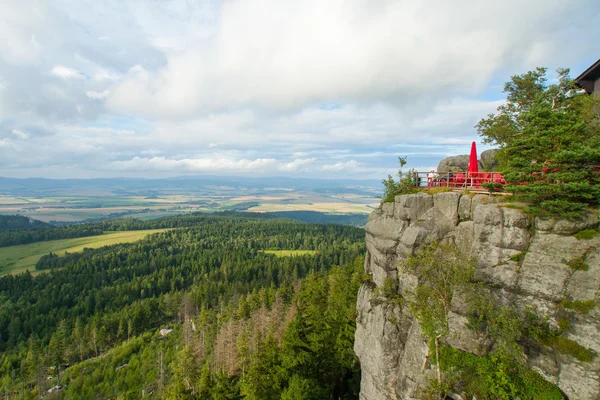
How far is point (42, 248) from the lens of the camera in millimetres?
170625

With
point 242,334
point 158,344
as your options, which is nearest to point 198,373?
point 242,334

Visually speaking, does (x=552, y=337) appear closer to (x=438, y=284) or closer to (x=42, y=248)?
(x=438, y=284)

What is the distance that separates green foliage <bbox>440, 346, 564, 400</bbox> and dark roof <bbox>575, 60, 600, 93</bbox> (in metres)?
28.8

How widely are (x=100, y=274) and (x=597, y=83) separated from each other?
482 ft

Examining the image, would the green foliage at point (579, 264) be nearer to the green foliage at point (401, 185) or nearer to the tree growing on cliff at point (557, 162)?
the tree growing on cliff at point (557, 162)

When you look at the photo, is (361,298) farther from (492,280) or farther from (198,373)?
(198,373)

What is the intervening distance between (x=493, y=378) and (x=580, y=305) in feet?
20.7

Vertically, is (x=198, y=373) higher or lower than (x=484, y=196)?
lower

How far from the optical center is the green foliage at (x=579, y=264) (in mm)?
16641

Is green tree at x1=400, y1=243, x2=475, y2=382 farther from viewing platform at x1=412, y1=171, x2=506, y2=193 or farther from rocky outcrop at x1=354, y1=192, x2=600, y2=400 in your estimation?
viewing platform at x1=412, y1=171, x2=506, y2=193

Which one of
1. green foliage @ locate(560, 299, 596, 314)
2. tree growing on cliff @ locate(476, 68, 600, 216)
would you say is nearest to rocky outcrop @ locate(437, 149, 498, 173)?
tree growing on cliff @ locate(476, 68, 600, 216)

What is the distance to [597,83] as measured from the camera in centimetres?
2922

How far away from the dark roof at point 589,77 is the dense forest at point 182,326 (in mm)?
33023

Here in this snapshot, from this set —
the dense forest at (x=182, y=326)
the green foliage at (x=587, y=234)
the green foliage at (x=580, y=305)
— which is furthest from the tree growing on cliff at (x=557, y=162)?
the dense forest at (x=182, y=326)
